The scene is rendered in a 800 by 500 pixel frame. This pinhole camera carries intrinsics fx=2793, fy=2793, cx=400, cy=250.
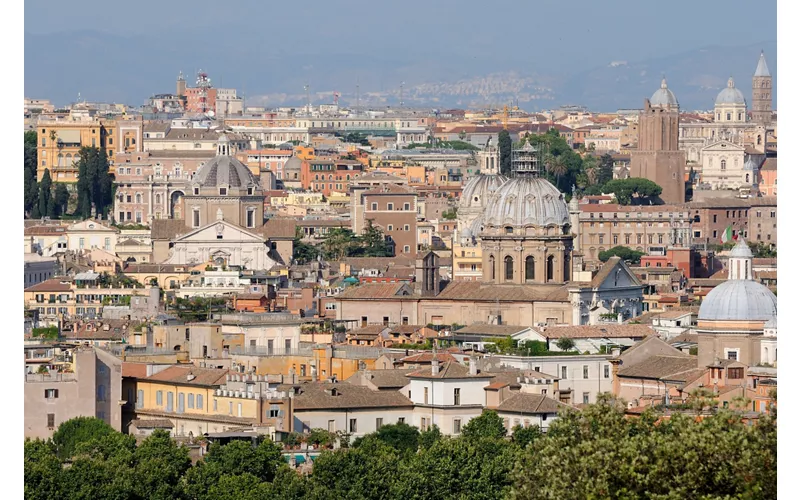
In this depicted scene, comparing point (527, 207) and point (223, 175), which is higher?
point (223, 175)

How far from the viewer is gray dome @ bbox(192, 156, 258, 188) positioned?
3674 inches

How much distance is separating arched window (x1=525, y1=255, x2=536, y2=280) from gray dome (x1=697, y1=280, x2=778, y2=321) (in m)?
16.6

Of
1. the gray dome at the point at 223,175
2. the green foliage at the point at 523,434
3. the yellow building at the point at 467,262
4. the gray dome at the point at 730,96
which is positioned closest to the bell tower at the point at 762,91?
the gray dome at the point at 730,96

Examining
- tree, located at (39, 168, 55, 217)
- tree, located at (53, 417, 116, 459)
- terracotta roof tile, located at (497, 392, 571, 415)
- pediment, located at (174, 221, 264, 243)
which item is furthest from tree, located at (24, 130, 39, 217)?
tree, located at (53, 417, 116, 459)

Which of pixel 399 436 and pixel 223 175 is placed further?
pixel 223 175

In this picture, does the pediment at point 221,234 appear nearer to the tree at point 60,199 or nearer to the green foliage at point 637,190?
the tree at point 60,199

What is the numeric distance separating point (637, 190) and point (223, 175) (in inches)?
1075

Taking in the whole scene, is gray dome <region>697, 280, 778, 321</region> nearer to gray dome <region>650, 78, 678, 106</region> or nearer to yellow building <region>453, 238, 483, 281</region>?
yellow building <region>453, 238, 483, 281</region>

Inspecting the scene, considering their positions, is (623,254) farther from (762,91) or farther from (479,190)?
(762,91)

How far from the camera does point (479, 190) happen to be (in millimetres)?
98750

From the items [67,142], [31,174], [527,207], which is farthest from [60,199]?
[527,207]

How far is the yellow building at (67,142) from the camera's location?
12506cm
